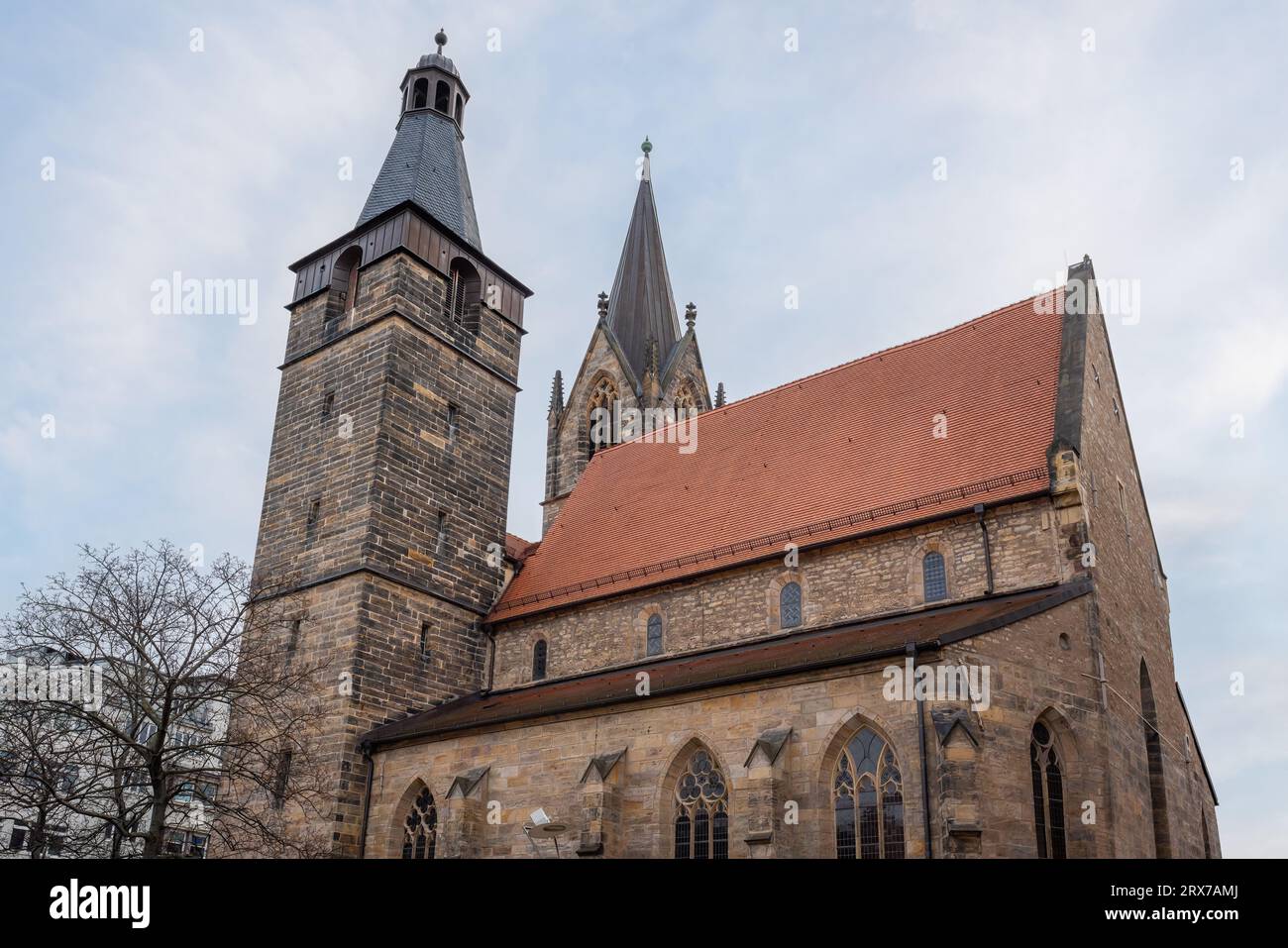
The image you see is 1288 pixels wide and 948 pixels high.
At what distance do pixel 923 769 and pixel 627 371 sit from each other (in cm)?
2208

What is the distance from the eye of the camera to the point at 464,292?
24.8 meters

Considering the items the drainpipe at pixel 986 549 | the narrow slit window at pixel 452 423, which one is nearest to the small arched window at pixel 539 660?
the narrow slit window at pixel 452 423

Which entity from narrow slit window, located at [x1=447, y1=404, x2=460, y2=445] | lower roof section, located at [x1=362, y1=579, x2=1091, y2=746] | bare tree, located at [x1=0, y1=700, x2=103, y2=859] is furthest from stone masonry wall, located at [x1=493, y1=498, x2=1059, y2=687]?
bare tree, located at [x1=0, y1=700, x2=103, y2=859]

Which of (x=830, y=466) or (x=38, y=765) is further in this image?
(x=830, y=466)

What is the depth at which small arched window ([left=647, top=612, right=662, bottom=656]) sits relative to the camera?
19078mm

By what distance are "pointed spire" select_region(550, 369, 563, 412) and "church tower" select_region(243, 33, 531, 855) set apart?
781 centimetres

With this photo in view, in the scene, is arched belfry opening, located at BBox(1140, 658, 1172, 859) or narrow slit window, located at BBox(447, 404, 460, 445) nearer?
arched belfry opening, located at BBox(1140, 658, 1172, 859)

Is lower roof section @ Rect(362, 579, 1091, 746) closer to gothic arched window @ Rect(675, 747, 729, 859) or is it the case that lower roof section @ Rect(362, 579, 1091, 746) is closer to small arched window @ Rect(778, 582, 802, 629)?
small arched window @ Rect(778, 582, 802, 629)

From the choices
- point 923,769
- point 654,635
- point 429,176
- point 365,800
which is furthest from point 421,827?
point 429,176
